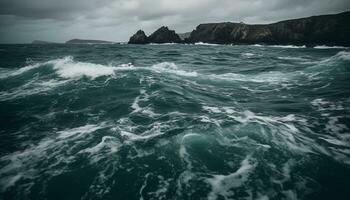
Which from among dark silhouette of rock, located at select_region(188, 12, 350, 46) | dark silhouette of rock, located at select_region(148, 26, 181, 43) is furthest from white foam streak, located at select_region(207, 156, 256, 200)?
dark silhouette of rock, located at select_region(148, 26, 181, 43)

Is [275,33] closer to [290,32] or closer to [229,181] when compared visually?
[290,32]

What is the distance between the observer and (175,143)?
21.1ft

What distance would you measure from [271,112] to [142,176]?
6091 millimetres

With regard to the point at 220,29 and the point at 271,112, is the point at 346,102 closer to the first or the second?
the point at 271,112

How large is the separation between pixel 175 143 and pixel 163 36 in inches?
4245

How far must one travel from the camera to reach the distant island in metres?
76.3

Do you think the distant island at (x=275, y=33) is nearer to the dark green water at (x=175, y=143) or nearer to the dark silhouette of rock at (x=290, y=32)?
the dark silhouette of rock at (x=290, y=32)

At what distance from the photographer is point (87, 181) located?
16.3 ft

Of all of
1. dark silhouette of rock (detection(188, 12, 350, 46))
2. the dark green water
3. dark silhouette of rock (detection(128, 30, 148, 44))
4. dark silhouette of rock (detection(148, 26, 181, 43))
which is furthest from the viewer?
dark silhouette of rock (detection(148, 26, 181, 43))

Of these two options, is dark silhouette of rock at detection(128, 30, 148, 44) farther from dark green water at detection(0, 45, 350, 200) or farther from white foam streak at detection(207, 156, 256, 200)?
white foam streak at detection(207, 156, 256, 200)

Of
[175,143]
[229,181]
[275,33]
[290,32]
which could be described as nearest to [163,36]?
[275,33]

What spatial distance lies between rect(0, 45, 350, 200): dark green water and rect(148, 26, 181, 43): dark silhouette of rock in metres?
100

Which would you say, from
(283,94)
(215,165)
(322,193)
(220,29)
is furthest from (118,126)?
(220,29)

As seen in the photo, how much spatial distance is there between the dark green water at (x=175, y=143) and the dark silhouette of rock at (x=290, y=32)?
74217 millimetres
